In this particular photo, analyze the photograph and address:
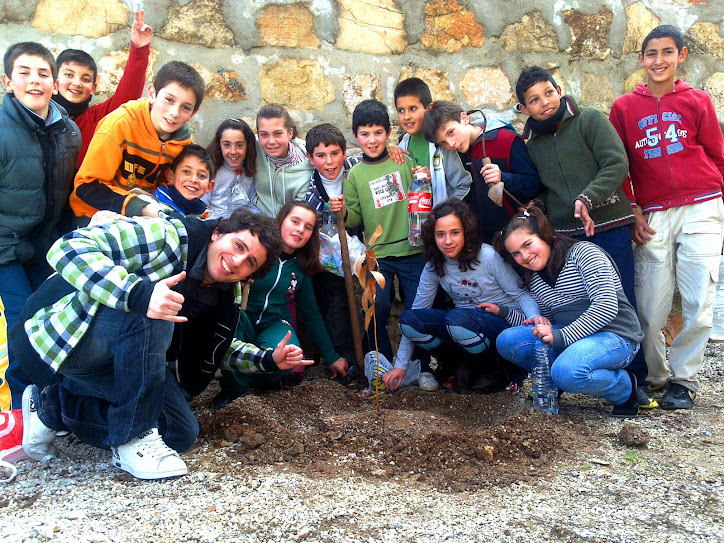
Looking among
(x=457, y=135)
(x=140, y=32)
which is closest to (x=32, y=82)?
(x=140, y=32)

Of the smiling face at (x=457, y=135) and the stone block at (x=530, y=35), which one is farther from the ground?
the stone block at (x=530, y=35)

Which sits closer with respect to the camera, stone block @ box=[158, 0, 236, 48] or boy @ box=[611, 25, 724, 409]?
boy @ box=[611, 25, 724, 409]

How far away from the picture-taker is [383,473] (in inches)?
93.7

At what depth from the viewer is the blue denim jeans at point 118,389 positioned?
2.31 m

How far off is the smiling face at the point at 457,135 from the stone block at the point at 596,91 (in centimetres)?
122

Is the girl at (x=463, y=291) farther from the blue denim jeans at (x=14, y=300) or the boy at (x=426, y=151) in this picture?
the blue denim jeans at (x=14, y=300)

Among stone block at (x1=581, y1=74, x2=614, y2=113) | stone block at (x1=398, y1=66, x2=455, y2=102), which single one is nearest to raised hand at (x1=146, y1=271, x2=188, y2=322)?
stone block at (x1=398, y1=66, x2=455, y2=102)

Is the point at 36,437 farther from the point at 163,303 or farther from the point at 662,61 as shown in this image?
the point at 662,61

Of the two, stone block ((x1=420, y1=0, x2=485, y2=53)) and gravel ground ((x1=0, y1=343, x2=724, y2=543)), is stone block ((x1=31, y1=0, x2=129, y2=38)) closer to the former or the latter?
stone block ((x1=420, y1=0, x2=485, y2=53))

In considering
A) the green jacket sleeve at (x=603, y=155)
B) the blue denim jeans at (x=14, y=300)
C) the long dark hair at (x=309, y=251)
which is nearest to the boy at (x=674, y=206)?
the green jacket sleeve at (x=603, y=155)

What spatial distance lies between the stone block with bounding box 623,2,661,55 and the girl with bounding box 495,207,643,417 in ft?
6.16

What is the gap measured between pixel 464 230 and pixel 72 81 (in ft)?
6.86

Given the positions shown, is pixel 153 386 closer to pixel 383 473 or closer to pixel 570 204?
pixel 383 473

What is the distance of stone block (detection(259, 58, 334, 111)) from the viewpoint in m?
3.95
